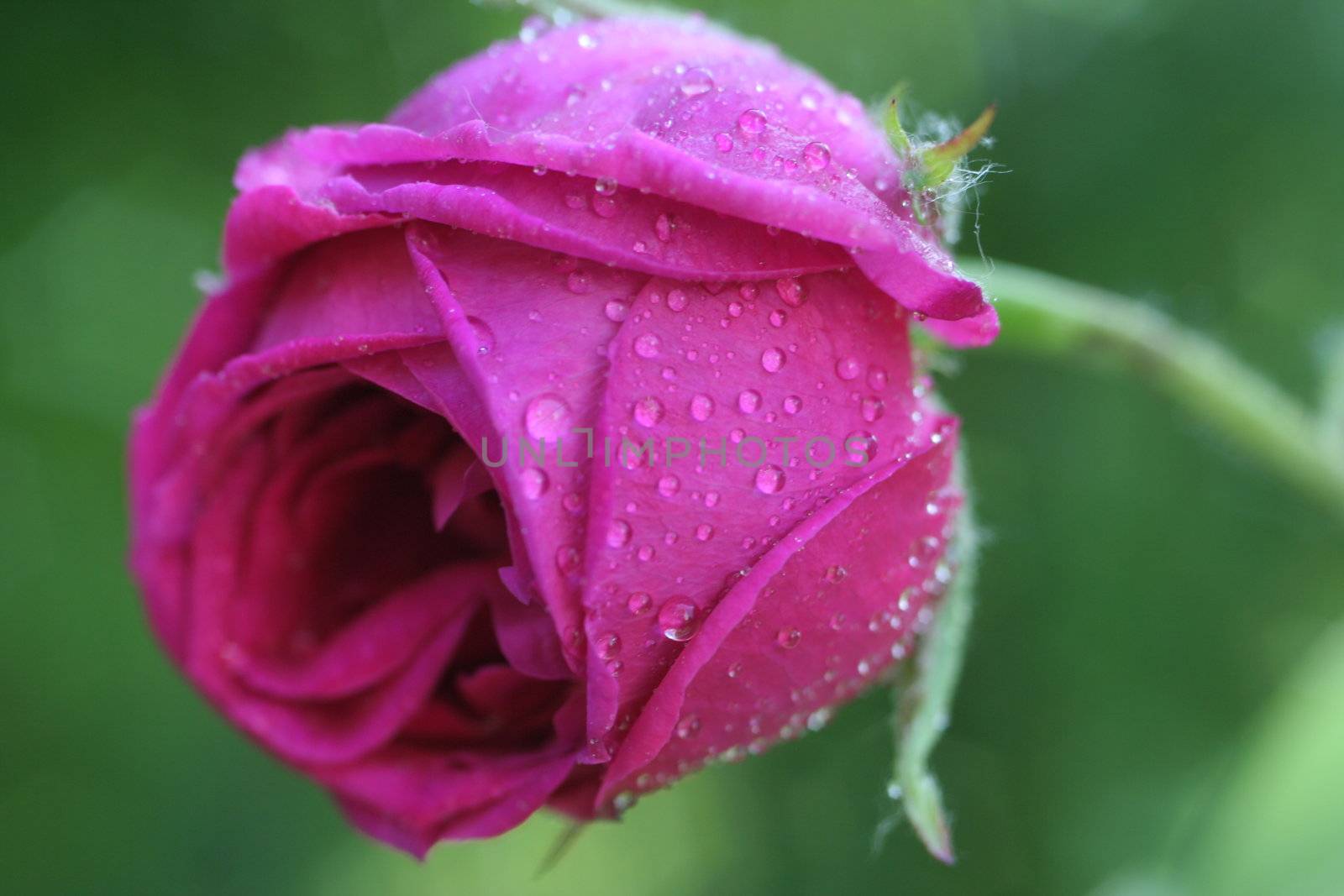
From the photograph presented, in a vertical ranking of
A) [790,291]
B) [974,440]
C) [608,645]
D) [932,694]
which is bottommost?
[974,440]

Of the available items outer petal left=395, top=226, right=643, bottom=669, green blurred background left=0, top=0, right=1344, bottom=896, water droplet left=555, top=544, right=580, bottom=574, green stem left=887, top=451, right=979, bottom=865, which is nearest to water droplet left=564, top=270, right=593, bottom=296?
outer petal left=395, top=226, right=643, bottom=669

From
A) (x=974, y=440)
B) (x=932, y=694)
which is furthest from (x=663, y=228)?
(x=974, y=440)

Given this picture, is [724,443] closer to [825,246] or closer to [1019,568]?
[825,246]

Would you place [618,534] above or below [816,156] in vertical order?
below

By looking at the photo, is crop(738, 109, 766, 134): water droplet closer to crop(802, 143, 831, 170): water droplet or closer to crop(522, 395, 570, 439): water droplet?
crop(802, 143, 831, 170): water droplet

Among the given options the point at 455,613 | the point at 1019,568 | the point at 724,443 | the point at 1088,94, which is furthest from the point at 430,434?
the point at 1088,94

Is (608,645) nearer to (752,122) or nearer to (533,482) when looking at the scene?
(533,482)
